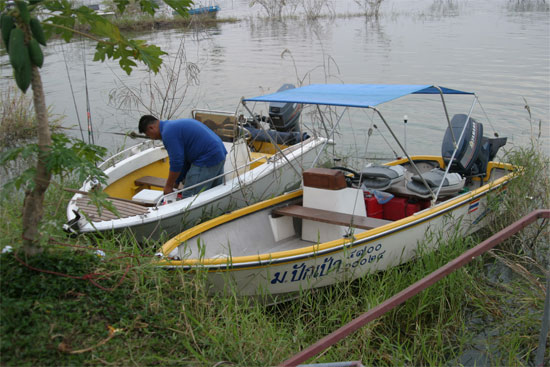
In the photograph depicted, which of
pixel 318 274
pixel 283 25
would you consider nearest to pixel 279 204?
pixel 318 274

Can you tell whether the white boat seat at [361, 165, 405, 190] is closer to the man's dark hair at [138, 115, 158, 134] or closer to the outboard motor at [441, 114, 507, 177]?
the outboard motor at [441, 114, 507, 177]

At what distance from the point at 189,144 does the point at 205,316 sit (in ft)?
9.87

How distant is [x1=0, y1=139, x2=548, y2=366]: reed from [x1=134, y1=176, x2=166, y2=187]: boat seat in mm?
1703

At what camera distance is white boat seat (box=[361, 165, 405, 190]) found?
6566mm

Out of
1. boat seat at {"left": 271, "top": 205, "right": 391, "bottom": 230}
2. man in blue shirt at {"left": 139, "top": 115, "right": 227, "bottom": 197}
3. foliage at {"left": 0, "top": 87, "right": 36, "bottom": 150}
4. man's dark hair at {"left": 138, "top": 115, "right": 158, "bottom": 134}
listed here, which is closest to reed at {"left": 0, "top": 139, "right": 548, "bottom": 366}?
boat seat at {"left": 271, "top": 205, "right": 391, "bottom": 230}

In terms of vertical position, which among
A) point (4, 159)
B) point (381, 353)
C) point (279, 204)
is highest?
point (4, 159)

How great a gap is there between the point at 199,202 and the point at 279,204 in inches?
37.9

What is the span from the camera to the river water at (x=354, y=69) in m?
12.6

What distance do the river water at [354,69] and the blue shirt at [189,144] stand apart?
161 centimetres

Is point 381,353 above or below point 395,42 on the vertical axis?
below

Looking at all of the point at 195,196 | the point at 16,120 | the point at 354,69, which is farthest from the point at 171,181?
the point at 354,69

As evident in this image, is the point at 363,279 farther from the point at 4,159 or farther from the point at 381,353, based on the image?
the point at 4,159

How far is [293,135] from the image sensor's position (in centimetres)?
911

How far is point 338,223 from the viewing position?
224 inches
